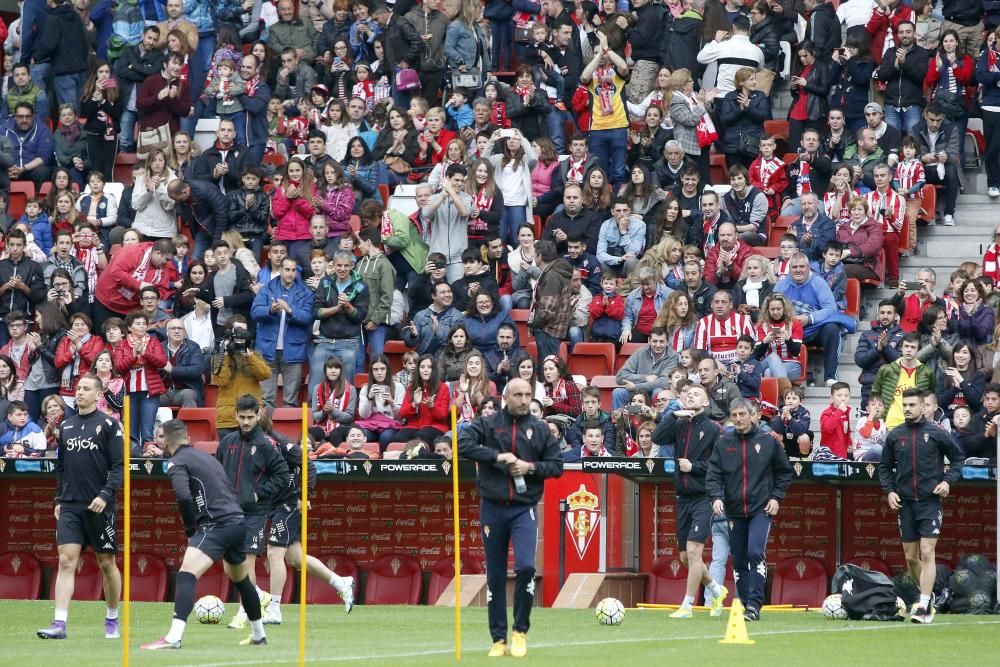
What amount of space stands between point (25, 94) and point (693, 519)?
45.2ft

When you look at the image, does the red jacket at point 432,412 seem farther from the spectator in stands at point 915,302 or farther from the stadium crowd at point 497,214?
the spectator in stands at point 915,302

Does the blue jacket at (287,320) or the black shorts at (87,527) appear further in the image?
the blue jacket at (287,320)

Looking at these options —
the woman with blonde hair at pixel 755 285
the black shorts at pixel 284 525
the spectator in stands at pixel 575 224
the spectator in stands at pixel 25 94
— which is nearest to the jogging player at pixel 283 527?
the black shorts at pixel 284 525

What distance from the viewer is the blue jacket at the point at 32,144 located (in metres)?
26.5

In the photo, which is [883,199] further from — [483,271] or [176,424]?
[176,424]

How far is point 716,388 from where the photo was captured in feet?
63.3

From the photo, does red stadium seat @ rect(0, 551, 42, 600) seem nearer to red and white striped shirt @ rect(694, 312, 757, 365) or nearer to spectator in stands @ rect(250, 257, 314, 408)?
spectator in stands @ rect(250, 257, 314, 408)

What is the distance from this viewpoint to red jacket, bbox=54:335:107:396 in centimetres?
2239

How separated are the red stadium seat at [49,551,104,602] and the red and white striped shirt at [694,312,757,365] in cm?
730

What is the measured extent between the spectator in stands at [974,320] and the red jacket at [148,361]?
→ 9.08m

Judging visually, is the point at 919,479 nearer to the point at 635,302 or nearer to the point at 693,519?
the point at 693,519

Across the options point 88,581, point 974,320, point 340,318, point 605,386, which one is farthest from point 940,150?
point 88,581

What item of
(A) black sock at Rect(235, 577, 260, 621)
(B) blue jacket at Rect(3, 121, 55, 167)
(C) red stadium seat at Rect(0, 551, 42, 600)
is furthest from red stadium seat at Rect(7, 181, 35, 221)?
(A) black sock at Rect(235, 577, 260, 621)

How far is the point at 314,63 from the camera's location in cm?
2750
